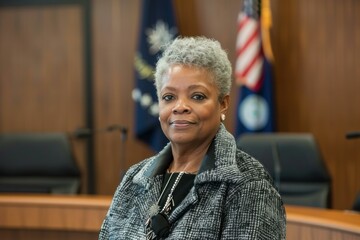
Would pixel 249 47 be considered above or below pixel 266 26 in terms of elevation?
below

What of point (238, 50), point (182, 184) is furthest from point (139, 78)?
point (182, 184)

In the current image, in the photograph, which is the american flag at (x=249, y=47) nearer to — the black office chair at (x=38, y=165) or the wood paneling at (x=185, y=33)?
the wood paneling at (x=185, y=33)

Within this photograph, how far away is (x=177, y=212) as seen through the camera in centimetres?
179

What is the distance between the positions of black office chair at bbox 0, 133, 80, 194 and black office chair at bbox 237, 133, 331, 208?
127cm

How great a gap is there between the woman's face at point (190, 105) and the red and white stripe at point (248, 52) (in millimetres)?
3252

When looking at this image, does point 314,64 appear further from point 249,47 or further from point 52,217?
point 52,217

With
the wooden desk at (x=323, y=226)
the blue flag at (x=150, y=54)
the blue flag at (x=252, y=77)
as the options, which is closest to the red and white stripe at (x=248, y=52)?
Answer: the blue flag at (x=252, y=77)

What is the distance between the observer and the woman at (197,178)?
5.59 ft

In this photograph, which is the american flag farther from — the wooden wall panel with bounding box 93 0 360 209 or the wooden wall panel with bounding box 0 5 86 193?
the wooden wall panel with bounding box 0 5 86 193

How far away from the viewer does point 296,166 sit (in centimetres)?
414

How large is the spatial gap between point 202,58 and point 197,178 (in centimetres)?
33

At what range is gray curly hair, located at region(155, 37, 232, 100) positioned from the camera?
182 cm

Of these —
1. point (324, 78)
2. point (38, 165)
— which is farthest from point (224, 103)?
point (324, 78)

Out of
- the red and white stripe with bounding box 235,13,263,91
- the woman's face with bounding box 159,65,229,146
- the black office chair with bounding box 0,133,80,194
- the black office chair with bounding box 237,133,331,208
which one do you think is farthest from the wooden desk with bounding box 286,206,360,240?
the red and white stripe with bounding box 235,13,263,91
